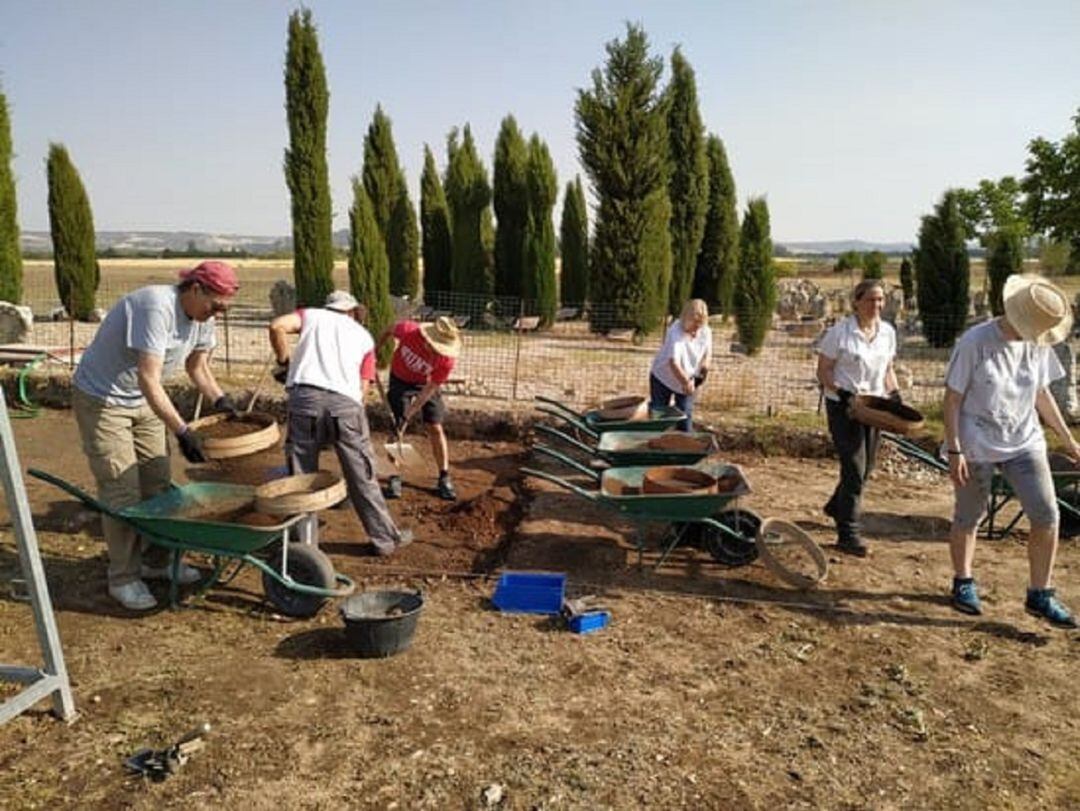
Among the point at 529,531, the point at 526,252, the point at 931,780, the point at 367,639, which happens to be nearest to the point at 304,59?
the point at 526,252

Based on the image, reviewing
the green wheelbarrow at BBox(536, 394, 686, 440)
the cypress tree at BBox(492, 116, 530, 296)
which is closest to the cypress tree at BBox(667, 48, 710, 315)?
the cypress tree at BBox(492, 116, 530, 296)

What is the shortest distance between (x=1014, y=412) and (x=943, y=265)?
12939mm

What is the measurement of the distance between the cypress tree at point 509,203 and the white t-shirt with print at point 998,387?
15.2 metres

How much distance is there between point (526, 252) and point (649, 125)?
3.52m

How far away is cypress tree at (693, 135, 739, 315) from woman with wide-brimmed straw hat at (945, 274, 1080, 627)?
15.0m

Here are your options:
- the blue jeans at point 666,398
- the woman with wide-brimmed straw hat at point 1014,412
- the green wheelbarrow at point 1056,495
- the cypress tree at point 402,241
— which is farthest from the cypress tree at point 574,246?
the woman with wide-brimmed straw hat at point 1014,412

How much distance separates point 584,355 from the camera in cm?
1418

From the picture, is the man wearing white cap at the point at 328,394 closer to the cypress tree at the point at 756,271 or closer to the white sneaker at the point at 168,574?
the white sneaker at the point at 168,574

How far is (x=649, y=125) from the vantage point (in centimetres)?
1619

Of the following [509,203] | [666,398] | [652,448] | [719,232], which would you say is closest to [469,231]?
[509,203]

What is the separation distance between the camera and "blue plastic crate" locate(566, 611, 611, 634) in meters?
3.97

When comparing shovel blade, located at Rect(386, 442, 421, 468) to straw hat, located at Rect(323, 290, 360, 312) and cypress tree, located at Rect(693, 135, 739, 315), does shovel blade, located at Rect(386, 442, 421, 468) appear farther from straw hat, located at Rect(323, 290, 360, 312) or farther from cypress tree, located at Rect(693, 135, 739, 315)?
cypress tree, located at Rect(693, 135, 739, 315)

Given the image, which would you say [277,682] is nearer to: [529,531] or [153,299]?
[153,299]

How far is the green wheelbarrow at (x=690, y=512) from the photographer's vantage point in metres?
4.39
